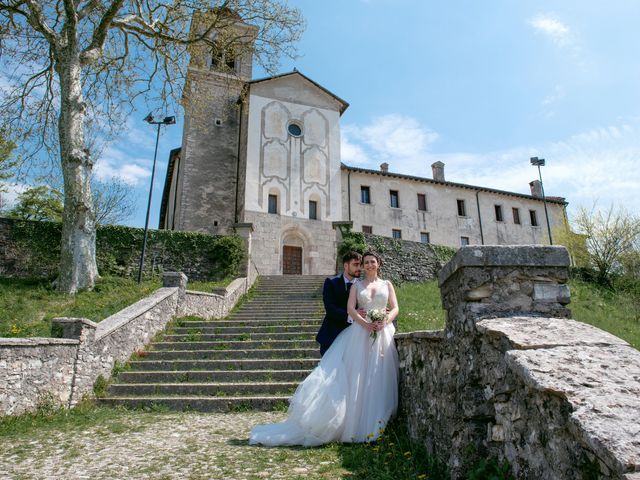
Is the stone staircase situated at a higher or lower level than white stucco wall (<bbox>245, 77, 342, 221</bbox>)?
lower

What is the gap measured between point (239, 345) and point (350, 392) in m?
5.08

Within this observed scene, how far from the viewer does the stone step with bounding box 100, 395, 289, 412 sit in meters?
6.69

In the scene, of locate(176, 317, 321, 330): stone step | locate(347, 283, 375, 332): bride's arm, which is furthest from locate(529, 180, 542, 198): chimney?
locate(347, 283, 375, 332): bride's arm

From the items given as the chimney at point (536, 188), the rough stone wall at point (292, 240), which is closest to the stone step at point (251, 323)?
the rough stone wall at point (292, 240)

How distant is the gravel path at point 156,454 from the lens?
3734 mm

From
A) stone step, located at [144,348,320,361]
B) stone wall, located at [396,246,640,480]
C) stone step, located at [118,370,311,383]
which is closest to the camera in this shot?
stone wall, located at [396,246,640,480]

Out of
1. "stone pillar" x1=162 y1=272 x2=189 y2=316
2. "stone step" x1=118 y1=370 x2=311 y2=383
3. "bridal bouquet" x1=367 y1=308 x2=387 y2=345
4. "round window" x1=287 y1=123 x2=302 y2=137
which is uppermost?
"round window" x1=287 y1=123 x2=302 y2=137

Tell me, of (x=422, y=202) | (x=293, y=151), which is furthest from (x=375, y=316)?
(x=422, y=202)

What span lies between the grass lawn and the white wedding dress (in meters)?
4.67

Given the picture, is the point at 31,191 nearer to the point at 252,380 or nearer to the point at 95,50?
the point at 95,50

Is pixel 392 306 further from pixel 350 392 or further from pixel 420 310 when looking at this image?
pixel 420 310

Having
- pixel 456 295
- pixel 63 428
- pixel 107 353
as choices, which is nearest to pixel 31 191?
pixel 107 353

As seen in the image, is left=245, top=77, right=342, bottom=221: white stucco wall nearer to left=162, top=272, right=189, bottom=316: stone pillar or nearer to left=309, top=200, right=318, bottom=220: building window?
left=309, top=200, right=318, bottom=220: building window

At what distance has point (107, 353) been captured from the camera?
7.62 m
